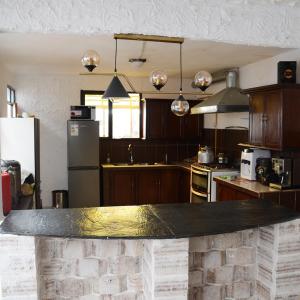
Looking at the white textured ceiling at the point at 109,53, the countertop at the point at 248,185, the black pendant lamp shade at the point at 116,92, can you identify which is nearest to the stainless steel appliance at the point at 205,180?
the countertop at the point at 248,185

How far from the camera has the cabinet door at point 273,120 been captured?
402cm

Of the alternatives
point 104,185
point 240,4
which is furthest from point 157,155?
point 240,4

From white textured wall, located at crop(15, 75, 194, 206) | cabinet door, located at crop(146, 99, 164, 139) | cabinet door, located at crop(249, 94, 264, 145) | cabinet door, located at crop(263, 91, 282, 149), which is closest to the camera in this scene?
cabinet door, located at crop(263, 91, 282, 149)

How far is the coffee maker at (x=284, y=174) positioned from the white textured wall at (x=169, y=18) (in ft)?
6.22

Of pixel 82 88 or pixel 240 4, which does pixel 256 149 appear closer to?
pixel 240 4

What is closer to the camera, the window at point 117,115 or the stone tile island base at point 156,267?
the stone tile island base at point 156,267

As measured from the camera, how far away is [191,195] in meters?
5.85

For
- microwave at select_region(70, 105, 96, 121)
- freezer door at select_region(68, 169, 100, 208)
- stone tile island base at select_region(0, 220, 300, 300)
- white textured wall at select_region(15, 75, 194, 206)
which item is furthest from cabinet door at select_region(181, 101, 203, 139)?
stone tile island base at select_region(0, 220, 300, 300)

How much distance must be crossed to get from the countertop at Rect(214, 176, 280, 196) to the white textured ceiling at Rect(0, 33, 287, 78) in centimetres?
165

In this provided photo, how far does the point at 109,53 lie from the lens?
4566mm

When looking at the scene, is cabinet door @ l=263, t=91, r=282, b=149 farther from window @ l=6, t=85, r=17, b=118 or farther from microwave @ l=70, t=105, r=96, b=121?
window @ l=6, t=85, r=17, b=118

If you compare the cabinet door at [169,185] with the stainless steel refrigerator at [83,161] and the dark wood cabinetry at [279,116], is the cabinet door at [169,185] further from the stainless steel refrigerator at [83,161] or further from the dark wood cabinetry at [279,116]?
the dark wood cabinetry at [279,116]

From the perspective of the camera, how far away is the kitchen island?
6.12ft

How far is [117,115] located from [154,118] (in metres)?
0.75
